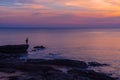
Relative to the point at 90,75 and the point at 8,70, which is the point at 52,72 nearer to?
the point at 90,75

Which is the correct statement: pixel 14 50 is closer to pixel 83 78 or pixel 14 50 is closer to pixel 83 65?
pixel 83 65

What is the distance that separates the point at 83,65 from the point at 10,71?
1618 cm

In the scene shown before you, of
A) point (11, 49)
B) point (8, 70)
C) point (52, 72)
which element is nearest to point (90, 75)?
point (52, 72)

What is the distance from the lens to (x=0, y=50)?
72750 millimetres

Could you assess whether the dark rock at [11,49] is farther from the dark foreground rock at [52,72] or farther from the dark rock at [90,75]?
the dark rock at [90,75]

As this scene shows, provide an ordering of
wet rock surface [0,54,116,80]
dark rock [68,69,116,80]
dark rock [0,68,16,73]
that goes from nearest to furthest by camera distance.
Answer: wet rock surface [0,54,116,80] < dark rock [68,69,116,80] < dark rock [0,68,16,73]

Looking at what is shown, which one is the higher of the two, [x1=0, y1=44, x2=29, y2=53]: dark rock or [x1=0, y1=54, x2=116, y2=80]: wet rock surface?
[x1=0, y1=54, x2=116, y2=80]: wet rock surface

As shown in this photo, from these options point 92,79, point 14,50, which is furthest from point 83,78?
point 14,50

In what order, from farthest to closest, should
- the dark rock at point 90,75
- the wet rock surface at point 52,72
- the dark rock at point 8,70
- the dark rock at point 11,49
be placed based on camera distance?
the dark rock at point 11,49 < the dark rock at point 8,70 < the dark rock at point 90,75 < the wet rock surface at point 52,72

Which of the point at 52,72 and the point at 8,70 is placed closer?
the point at 52,72

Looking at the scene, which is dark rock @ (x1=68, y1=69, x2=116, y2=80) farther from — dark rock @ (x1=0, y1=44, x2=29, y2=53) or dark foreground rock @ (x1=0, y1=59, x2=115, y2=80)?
dark rock @ (x1=0, y1=44, x2=29, y2=53)

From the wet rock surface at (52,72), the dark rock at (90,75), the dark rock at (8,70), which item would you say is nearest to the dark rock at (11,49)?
the wet rock surface at (52,72)

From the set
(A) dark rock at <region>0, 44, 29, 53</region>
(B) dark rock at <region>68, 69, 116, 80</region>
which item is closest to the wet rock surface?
(B) dark rock at <region>68, 69, 116, 80</region>

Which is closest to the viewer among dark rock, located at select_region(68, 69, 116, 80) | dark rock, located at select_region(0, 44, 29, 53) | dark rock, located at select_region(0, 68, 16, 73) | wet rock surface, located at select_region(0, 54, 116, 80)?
wet rock surface, located at select_region(0, 54, 116, 80)
